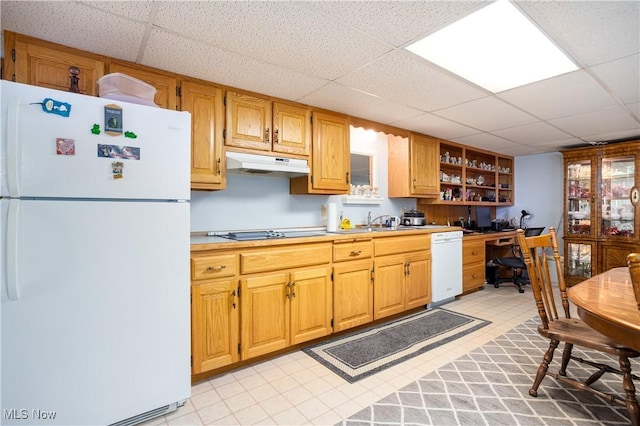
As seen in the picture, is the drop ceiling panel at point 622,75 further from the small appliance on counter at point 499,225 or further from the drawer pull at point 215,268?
the drawer pull at point 215,268

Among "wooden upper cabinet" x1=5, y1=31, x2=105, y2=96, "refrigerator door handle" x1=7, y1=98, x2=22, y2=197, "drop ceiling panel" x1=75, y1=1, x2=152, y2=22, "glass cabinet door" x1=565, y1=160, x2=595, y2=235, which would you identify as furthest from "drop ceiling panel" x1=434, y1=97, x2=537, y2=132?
"refrigerator door handle" x1=7, y1=98, x2=22, y2=197

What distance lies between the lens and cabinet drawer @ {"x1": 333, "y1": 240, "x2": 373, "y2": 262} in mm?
2799

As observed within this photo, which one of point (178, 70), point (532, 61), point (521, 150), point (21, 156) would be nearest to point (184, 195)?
point (21, 156)

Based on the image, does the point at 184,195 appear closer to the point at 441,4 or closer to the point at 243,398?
the point at 243,398

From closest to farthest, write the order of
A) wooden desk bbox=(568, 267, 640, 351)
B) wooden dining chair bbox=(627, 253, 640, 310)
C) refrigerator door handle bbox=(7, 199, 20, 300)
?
wooden dining chair bbox=(627, 253, 640, 310), wooden desk bbox=(568, 267, 640, 351), refrigerator door handle bbox=(7, 199, 20, 300)

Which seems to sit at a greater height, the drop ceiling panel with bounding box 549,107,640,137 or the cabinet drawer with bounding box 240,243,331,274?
the drop ceiling panel with bounding box 549,107,640,137

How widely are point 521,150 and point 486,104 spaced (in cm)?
278

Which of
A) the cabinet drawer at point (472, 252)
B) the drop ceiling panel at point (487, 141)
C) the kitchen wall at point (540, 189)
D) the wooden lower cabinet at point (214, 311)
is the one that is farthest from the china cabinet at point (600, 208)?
the wooden lower cabinet at point (214, 311)

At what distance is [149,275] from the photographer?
172 centimetres

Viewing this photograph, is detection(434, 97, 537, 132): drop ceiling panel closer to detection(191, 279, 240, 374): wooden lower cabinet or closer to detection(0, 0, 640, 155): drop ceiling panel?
detection(0, 0, 640, 155): drop ceiling panel

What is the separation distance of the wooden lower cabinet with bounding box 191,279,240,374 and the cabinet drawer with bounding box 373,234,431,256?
1505 millimetres

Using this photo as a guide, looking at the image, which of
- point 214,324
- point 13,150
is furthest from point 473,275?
point 13,150

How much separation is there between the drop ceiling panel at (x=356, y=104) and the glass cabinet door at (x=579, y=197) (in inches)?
128

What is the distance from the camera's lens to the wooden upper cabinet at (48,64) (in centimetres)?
177
